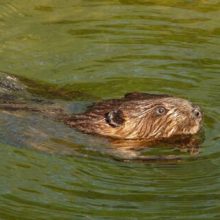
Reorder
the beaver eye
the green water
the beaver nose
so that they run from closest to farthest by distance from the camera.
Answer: the green water, the beaver nose, the beaver eye

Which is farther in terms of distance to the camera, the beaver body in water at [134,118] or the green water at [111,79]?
the beaver body in water at [134,118]

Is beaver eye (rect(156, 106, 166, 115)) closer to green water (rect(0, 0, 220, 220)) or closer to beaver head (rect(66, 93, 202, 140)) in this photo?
beaver head (rect(66, 93, 202, 140))

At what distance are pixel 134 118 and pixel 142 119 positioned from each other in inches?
3.1

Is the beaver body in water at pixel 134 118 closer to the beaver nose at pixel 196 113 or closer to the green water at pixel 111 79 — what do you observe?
the beaver nose at pixel 196 113

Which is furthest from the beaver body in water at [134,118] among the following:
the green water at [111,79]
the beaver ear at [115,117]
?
the green water at [111,79]

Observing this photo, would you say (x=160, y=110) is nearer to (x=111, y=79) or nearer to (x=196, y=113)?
(x=196, y=113)

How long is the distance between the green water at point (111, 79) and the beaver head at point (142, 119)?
255mm

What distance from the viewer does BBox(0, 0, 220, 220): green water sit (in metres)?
7.55

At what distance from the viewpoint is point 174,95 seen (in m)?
9.88

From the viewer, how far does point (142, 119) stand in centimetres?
886

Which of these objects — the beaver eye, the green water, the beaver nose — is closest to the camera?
the green water

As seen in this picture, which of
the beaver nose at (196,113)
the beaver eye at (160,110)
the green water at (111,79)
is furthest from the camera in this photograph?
the beaver eye at (160,110)

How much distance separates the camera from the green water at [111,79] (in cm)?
755

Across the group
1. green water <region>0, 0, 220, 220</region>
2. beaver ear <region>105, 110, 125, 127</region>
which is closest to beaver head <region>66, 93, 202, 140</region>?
beaver ear <region>105, 110, 125, 127</region>
